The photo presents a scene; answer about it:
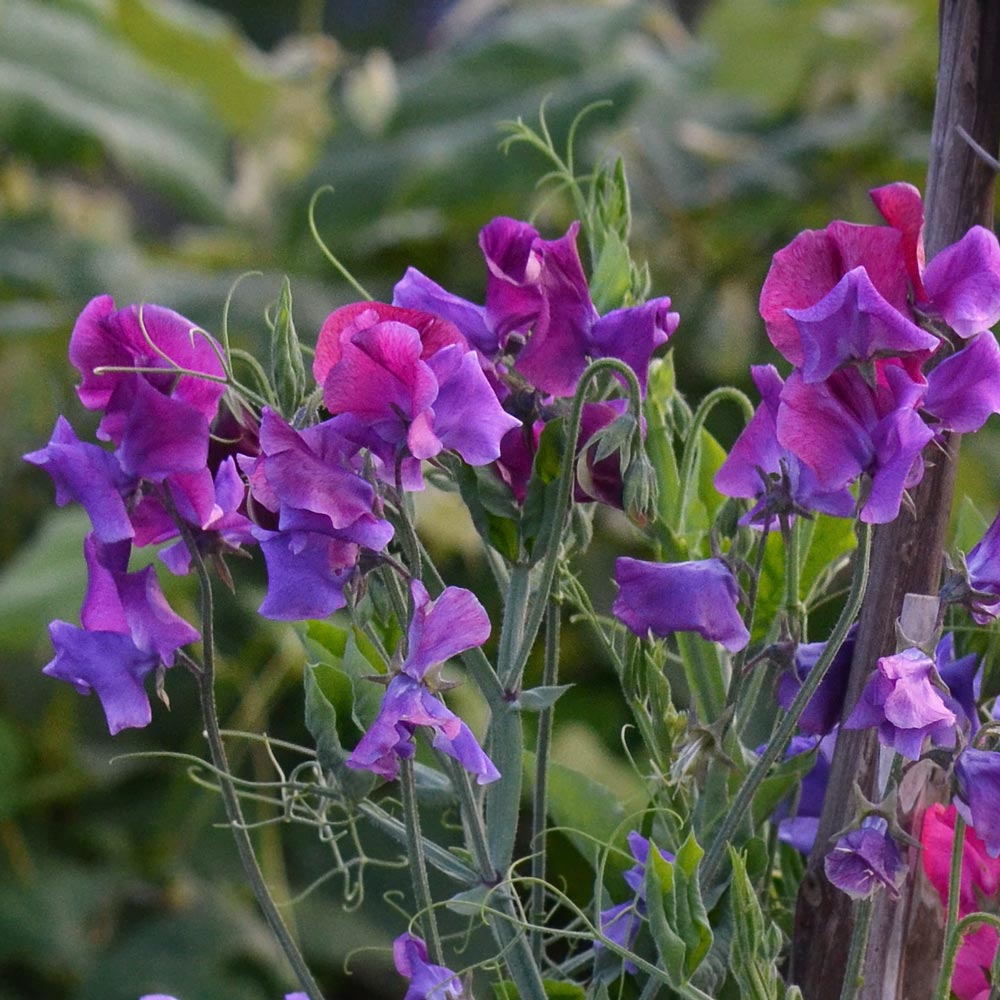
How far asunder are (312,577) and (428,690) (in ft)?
0.11

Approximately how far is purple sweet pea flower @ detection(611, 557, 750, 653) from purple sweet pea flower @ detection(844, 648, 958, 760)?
3 centimetres

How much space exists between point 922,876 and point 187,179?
4.41 ft

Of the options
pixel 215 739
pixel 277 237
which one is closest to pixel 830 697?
pixel 215 739

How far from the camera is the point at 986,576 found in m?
0.31

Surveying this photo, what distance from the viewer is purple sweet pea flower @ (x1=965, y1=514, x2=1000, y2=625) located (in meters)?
0.31

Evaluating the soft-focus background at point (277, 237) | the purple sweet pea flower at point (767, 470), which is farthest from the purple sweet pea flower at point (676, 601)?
the soft-focus background at point (277, 237)

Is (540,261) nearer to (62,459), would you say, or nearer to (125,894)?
(62,459)

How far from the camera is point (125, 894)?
53.8 inches

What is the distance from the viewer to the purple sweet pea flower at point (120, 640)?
0.32 m

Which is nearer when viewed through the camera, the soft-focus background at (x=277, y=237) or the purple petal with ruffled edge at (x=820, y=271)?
the purple petal with ruffled edge at (x=820, y=271)

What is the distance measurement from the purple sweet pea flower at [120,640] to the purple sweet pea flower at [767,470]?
0.12m

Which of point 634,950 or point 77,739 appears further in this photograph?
point 77,739

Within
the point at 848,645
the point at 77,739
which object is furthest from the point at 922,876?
the point at 77,739

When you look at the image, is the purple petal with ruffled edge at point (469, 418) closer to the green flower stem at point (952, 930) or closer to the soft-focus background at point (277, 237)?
the green flower stem at point (952, 930)
